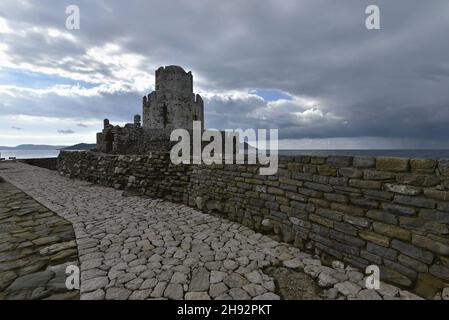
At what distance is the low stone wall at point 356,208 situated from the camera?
8.36ft

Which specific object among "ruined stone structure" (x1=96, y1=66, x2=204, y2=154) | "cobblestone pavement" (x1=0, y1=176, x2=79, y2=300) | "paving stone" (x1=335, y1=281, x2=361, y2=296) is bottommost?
"paving stone" (x1=335, y1=281, x2=361, y2=296)

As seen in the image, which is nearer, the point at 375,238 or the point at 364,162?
the point at 375,238

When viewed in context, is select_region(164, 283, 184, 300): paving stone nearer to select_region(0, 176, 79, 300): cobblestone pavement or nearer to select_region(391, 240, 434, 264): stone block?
select_region(0, 176, 79, 300): cobblestone pavement

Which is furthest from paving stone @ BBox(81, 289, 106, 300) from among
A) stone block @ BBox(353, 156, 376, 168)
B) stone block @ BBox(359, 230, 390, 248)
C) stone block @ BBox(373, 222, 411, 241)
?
stone block @ BBox(353, 156, 376, 168)

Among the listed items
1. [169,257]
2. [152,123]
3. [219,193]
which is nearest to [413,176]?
[169,257]

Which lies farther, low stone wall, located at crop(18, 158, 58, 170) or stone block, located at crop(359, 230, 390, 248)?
low stone wall, located at crop(18, 158, 58, 170)

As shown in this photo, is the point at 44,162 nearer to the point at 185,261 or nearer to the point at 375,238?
the point at 185,261

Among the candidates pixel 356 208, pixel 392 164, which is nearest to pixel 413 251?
pixel 356 208

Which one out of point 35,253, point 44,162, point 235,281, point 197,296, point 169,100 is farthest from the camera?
point 169,100

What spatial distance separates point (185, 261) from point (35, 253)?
2.52 meters

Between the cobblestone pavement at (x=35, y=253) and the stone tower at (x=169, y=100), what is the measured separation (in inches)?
850

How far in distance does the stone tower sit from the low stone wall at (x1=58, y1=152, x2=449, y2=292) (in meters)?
22.3

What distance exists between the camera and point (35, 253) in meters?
3.61

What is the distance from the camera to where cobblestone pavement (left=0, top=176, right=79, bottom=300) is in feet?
8.84
